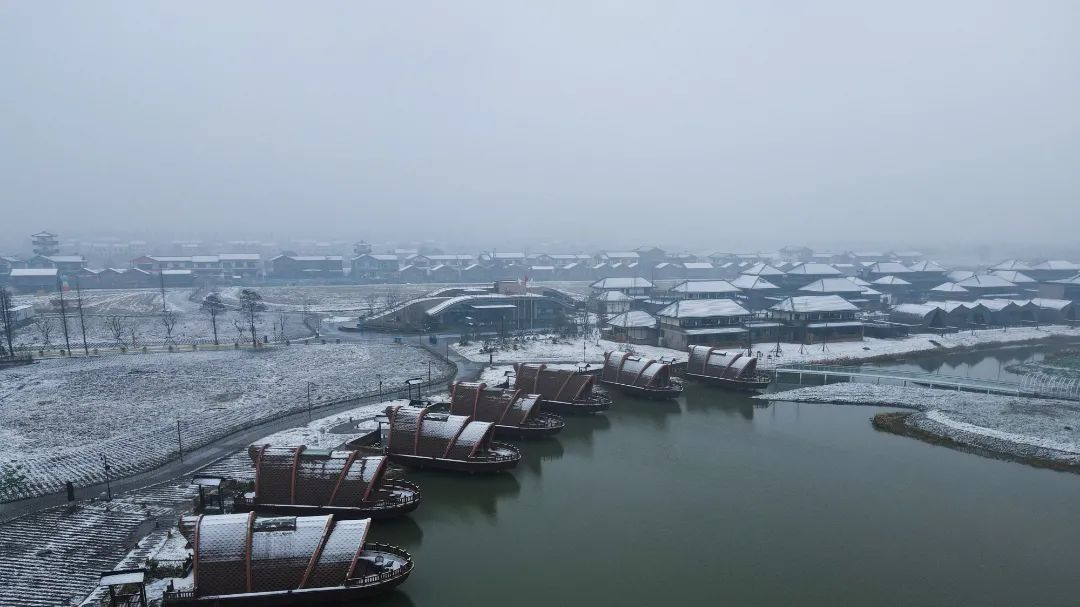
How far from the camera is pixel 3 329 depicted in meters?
47.7

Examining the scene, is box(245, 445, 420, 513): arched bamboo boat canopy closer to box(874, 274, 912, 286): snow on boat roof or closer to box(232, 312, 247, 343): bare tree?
box(232, 312, 247, 343): bare tree

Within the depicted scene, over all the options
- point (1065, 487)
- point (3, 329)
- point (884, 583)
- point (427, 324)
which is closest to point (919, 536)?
point (884, 583)

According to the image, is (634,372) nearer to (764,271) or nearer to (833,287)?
(833,287)

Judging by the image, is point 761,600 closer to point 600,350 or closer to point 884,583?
point 884,583

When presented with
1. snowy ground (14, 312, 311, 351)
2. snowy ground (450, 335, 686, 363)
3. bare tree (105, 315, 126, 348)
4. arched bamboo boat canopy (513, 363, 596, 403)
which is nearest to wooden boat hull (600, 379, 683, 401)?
arched bamboo boat canopy (513, 363, 596, 403)

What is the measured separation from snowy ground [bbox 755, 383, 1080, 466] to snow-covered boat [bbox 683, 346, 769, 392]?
1309mm

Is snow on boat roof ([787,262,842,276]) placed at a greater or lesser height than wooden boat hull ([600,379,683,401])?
greater

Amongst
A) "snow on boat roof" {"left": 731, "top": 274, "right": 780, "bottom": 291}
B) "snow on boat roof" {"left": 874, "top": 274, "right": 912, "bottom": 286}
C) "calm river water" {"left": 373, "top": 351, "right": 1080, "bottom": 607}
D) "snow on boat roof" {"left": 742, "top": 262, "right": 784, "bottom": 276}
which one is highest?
"snow on boat roof" {"left": 742, "top": 262, "right": 784, "bottom": 276}

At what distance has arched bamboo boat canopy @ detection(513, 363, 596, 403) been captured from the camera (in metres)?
30.6

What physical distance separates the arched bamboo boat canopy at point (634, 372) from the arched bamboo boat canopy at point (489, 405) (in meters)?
9.37

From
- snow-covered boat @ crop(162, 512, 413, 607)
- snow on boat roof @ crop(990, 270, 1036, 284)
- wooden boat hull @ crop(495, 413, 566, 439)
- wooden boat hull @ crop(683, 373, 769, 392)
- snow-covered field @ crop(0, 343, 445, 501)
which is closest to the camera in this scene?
snow-covered boat @ crop(162, 512, 413, 607)

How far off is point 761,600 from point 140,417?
28.1 m

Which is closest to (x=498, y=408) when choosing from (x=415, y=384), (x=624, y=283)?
(x=415, y=384)

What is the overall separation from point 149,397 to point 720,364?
32.6 m
